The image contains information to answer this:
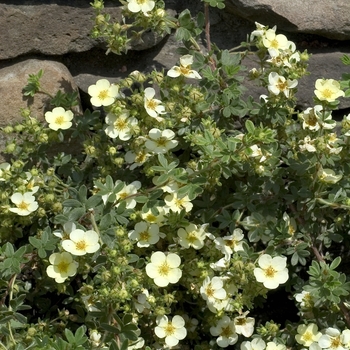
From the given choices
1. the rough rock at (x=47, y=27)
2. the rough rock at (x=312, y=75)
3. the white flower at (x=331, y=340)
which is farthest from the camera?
the rough rock at (x=312, y=75)

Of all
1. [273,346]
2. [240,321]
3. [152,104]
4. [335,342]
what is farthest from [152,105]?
[335,342]

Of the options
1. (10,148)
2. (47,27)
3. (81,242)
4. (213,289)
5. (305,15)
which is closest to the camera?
(81,242)

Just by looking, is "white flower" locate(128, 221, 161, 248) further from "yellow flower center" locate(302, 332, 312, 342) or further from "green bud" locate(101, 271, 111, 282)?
"yellow flower center" locate(302, 332, 312, 342)

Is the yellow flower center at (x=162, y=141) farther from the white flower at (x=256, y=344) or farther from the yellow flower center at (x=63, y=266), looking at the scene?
the white flower at (x=256, y=344)

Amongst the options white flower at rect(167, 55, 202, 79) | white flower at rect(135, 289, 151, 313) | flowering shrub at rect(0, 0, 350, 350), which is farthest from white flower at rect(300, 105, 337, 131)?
white flower at rect(135, 289, 151, 313)

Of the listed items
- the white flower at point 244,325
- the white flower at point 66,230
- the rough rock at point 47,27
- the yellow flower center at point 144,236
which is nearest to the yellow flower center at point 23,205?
the white flower at point 66,230

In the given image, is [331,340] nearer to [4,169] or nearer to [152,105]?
[152,105]
